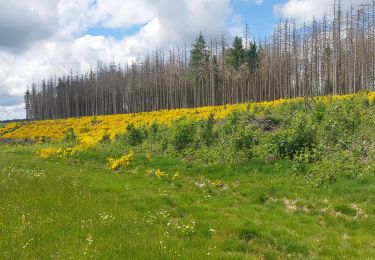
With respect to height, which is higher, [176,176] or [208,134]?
[208,134]

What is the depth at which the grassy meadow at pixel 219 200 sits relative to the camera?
28.2 feet

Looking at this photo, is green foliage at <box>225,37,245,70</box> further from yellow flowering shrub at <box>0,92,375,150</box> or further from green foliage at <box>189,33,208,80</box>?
yellow flowering shrub at <box>0,92,375,150</box>

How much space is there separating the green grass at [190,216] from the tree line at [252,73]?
38.7m

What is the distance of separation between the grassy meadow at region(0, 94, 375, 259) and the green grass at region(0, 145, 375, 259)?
0.12 ft

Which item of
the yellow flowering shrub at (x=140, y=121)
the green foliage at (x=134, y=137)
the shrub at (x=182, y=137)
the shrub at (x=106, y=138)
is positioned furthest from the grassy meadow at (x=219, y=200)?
the shrub at (x=106, y=138)

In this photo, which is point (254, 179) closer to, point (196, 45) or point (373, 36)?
point (373, 36)

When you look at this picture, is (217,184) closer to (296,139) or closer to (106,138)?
(296,139)

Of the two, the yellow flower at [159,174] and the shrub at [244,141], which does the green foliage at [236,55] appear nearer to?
the shrub at [244,141]

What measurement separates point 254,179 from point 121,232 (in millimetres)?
8633

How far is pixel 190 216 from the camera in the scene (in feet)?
Result: 37.3

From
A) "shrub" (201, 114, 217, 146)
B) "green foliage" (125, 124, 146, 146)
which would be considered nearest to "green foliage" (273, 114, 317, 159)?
"shrub" (201, 114, 217, 146)

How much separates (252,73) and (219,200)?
73.0m

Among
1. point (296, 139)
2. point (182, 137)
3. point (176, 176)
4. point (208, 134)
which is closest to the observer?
point (296, 139)

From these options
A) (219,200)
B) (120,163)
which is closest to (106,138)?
(120,163)
